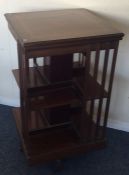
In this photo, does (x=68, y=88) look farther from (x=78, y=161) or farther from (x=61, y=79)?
(x=78, y=161)

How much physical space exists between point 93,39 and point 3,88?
3.27 ft

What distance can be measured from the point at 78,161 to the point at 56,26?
2.69ft

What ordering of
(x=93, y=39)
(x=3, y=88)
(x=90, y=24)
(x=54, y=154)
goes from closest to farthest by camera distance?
(x=93, y=39) < (x=90, y=24) < (x=54, y=154) < (x=3, y=88)

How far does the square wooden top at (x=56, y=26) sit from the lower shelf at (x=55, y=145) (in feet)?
1.94

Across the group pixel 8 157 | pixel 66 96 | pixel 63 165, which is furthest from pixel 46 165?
pixel 66 96

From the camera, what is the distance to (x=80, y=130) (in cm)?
153

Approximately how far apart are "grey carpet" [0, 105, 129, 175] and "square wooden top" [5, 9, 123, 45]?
77 cm

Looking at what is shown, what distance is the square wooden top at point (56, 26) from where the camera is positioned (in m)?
1.19

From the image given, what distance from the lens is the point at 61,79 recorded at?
151 cm

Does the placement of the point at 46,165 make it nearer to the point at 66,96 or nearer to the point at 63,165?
the point at 63,165

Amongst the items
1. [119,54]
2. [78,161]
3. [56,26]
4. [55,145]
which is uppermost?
[56,26]

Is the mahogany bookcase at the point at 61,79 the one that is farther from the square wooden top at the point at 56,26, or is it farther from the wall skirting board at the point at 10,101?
the wall skirting board at the point at 10,101

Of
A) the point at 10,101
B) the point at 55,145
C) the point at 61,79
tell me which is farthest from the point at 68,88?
the point at 10,101

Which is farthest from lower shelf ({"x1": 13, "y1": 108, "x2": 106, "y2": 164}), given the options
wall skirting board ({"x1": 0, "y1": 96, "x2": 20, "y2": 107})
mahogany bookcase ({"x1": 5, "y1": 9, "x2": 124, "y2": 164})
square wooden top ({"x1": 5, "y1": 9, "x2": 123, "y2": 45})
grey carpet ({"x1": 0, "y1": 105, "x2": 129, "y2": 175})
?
square wooden top ({"x1": 5, "y1": 9, "x2": 123, "y2": 45})
